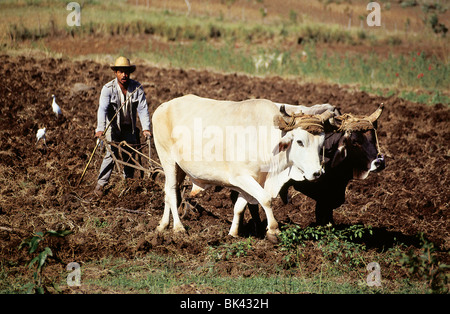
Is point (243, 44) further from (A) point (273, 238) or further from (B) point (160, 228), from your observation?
(A) point (273, 238)

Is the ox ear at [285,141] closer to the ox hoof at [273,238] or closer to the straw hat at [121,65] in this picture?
the ox hoof at [273,238]

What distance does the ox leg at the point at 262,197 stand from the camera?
6.28 meters

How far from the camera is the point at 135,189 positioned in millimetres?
8234

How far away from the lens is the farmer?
795 centimetres

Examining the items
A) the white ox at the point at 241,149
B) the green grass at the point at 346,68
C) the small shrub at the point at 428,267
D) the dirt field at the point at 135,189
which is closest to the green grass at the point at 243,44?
the green grass at the point at 346,68

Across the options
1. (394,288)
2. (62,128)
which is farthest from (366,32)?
(394,288)

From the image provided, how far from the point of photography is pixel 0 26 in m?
21.5

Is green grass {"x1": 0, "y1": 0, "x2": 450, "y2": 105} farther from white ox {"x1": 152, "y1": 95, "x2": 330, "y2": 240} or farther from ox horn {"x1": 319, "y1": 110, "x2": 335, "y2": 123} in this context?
white ox {"x1": 152, "y1": 95, "x2": 330, "y2": 240}

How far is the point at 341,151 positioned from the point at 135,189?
314cm

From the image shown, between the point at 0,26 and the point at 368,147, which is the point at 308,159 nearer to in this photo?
the point at 368,147

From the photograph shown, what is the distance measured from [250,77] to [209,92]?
343cm

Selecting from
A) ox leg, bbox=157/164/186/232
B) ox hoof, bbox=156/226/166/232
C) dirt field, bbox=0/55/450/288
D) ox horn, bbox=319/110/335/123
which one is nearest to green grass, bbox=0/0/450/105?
dirt field, bbox=0/55/450/288

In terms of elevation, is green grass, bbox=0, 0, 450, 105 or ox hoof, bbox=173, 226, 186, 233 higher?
green grass, bbox=0, 0, 450, 105

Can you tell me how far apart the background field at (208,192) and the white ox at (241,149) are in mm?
575
